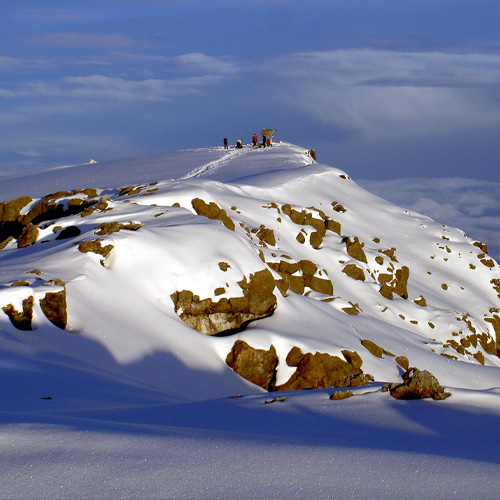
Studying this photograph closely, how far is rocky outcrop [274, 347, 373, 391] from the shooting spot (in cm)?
1775

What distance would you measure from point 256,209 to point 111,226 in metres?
14.2

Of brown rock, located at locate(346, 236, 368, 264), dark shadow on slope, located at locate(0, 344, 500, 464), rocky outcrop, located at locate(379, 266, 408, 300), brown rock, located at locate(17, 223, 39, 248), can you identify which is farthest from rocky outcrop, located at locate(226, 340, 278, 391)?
brown rock, located at locate(346, 236, 368, 264)

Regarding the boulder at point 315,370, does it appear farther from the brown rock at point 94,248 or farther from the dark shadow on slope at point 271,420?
the dark shadow on slope at point 271,420

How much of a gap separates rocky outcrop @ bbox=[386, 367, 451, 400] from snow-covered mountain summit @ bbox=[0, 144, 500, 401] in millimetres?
4579

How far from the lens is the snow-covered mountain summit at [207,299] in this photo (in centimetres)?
1484

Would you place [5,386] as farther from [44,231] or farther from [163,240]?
[44,231]

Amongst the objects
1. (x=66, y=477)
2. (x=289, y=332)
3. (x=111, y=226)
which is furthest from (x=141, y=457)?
(x=111, y=226)

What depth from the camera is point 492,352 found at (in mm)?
35750

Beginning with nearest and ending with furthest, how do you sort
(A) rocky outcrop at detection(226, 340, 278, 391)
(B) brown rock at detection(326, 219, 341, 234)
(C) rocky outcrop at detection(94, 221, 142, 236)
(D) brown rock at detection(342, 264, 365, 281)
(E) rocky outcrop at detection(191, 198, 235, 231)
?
(A) rocky outcrop at detection(226, 340, 278, 391)
(C) rocky outcrop at detection(94, 221, 142, 236)
(E) rocky outcrop at detection(191, 198, 235, 231)
(D) brown rock at detection(342, 264, 365, 281)
(B) brown rock at detection(326, 219, 341, 234)

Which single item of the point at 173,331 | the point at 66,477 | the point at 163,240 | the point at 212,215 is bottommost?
the point at 66,477

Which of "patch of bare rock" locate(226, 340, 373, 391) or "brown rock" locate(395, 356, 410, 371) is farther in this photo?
"brown rock" locate(395, 356, 410, 371)

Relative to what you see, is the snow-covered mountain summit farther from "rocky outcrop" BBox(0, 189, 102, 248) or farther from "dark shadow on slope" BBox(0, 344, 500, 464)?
"dark shadow on slope" BBox(0, 344, 500, 464)

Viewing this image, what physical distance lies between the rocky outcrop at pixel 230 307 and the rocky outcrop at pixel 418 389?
9.48 m

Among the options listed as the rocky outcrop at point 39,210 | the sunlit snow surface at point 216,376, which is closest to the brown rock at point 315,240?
the sunlit snow surface at point 216,376
